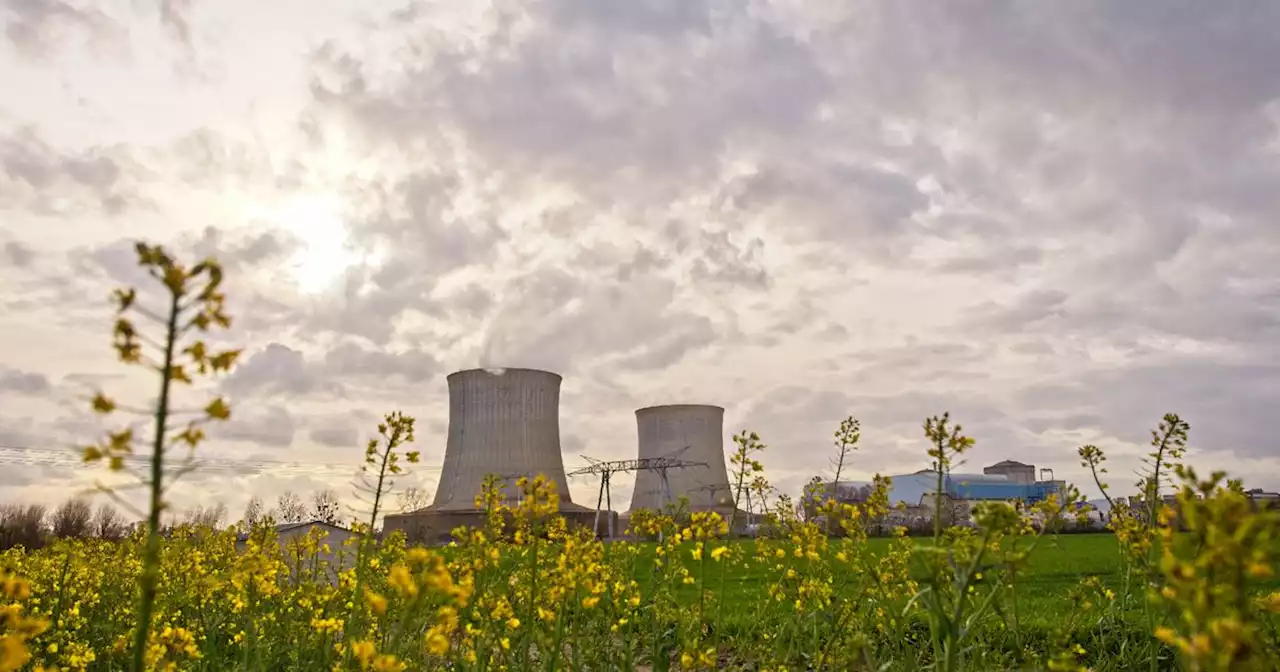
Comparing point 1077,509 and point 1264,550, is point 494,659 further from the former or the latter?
point 1264,550

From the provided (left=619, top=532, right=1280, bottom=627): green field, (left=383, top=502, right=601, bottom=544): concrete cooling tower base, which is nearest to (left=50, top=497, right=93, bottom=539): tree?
(left=383, top=502, right=601, bottom=544): concrete cooling tower base

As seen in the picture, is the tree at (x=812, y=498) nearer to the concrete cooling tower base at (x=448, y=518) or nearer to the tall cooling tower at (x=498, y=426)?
the tall cooling tower at (x=498, y=426)

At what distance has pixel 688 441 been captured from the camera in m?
27.8

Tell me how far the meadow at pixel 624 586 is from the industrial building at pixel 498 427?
1678 centimetres

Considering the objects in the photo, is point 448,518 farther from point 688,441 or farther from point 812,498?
point 812,498

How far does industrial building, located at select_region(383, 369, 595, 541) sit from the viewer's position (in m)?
24.4

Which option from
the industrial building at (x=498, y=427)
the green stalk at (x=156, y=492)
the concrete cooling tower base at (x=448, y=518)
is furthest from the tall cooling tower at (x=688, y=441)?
the green stalk at (x=156, y=492)

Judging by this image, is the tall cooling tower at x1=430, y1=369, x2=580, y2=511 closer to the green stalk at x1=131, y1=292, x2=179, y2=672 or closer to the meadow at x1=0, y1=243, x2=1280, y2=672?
the meadow at x1=0, y1=243, x2=1280, y2=672

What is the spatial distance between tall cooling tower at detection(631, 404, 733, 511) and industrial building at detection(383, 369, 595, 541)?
4.07 metres

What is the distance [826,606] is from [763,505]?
2.34 ft

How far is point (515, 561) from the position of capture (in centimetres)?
531

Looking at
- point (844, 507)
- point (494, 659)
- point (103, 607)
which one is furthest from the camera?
point (103, 607)

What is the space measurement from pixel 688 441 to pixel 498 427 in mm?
6216

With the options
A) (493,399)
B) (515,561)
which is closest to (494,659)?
→ (515,561)
